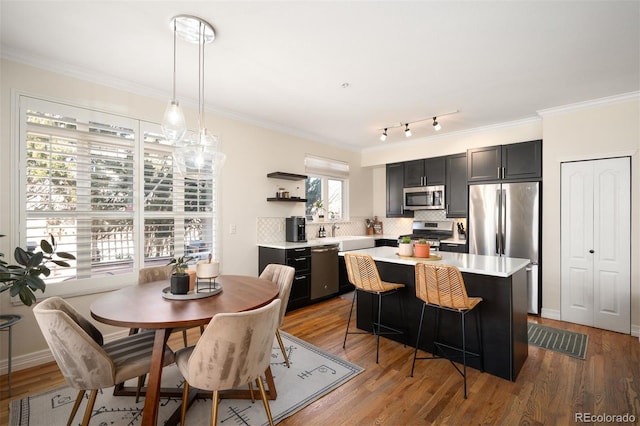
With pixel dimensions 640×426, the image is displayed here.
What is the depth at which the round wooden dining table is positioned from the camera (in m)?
1.59

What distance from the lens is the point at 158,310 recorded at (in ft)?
5.72

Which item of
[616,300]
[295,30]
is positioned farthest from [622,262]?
[295,30]

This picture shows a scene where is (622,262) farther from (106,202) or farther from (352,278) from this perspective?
(106,202)

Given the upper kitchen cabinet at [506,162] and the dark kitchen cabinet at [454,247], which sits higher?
the upper kitchen cabinet at [506,162]

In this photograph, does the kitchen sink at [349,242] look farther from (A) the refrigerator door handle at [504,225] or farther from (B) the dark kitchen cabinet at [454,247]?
(A) the refrigerator door handle at [504,225]

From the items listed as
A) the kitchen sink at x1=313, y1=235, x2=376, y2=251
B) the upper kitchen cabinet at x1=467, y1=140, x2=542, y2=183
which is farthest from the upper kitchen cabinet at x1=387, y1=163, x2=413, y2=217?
the upper kitchen cabinet at x1=467, y1=140, x2=542, y2=183

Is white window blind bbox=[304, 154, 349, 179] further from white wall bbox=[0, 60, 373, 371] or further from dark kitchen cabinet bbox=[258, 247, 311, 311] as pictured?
dark kitchen cabinet bbox=[258, 247, 311, 311]

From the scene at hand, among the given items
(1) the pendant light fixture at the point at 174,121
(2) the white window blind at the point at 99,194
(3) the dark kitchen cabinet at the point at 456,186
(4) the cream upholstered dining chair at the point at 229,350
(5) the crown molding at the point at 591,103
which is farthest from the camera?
(3) the dark kitchen cabinet at the point at 456,186

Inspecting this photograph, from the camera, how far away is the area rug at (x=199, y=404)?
1948 mm

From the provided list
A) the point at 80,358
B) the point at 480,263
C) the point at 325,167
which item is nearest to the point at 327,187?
the point at 325,167

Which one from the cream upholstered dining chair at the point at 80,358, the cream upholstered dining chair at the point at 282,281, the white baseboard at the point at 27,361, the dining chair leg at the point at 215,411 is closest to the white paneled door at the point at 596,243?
the cream upholstered dining chair at the point at 282,281

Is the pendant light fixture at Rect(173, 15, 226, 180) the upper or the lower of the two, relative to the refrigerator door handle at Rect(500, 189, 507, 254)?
upper

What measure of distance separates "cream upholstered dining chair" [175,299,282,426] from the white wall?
2042mm

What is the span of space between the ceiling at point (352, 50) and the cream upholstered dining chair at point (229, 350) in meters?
1.92
